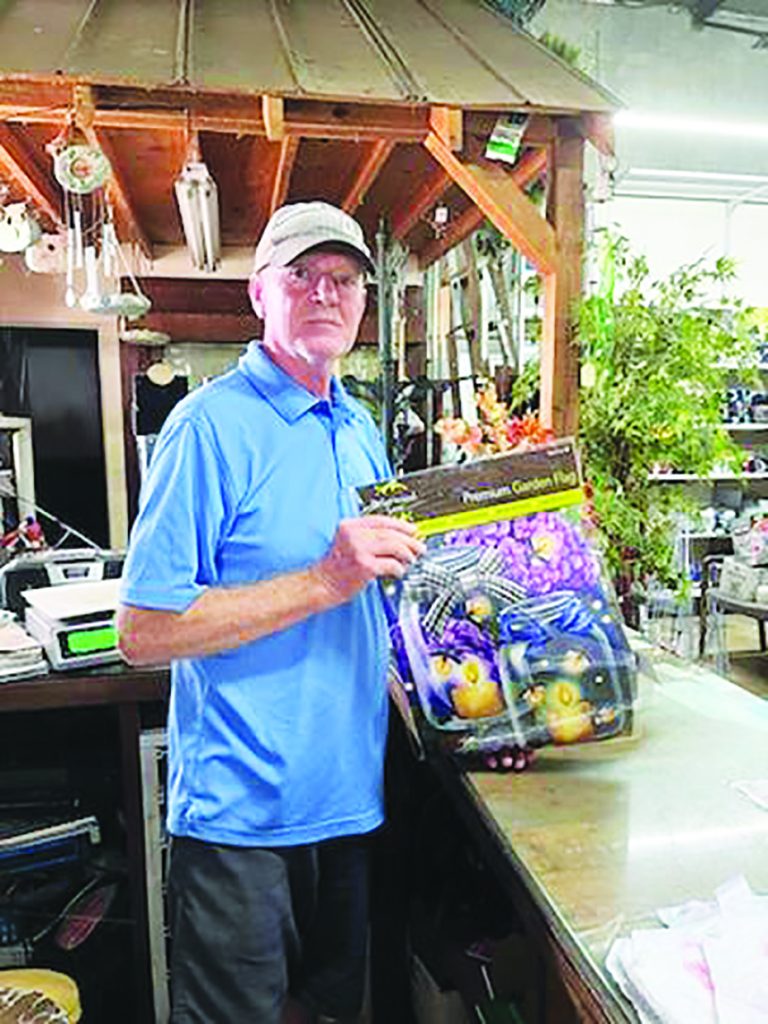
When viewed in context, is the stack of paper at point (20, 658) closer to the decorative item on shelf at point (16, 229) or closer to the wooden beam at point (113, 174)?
the wooden beam at point (113, 174)

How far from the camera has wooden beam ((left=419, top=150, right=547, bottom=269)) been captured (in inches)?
111

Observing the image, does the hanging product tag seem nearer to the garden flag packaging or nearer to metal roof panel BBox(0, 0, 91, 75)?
metal roof panel BBox(0, 0, 91, 75)

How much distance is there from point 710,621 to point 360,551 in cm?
461

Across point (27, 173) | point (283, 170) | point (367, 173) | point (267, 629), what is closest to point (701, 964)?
point (267, 629)

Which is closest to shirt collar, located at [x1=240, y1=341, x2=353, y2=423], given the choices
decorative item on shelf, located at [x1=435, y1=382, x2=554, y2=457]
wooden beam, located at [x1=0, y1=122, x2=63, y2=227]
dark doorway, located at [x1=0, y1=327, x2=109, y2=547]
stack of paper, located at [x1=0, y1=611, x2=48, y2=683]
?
decorative item on shelf, located at [x1=435, y1=382, x2=554, y2=457]

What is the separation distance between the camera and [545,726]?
4.58 ft

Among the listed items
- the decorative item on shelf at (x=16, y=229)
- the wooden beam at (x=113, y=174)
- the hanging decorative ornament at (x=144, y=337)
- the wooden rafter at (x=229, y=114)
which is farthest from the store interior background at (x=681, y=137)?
the wooden rafter at (x=229, y=114)

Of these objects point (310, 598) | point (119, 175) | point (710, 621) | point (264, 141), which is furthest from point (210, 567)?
point (710, 621)

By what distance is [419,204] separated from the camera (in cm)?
422

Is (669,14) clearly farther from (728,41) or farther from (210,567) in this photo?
(210,567)

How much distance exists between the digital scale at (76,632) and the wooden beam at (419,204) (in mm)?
2478

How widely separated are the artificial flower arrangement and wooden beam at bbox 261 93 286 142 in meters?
Answer: 1.46

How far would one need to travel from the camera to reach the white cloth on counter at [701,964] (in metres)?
0.82

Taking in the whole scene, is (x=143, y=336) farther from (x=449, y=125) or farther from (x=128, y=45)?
(x=449, y=125)
